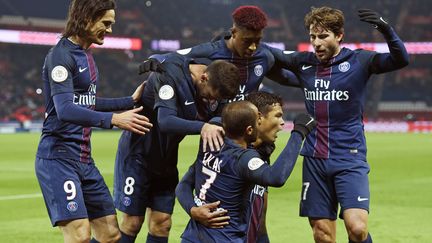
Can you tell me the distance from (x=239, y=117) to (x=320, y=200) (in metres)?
1.89

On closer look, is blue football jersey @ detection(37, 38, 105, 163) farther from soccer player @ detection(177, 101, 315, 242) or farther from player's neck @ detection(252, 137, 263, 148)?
player's neck @ detection(252, 137, 263, 148)

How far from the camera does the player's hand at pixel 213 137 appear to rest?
4781 mm

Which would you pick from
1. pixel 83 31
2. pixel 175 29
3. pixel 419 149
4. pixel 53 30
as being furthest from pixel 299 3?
pixel 83 31

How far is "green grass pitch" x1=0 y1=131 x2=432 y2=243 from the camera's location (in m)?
8.60

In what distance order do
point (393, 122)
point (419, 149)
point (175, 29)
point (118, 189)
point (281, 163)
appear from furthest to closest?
1. point (175, 29)
2. point (393, 122)
3. point (419, 149)
4. point (118, 189)
5. point (281, 163)

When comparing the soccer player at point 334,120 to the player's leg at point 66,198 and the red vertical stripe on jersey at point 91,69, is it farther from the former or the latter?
the player's leg at point 66,198

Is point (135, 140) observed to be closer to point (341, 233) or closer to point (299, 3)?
point (341, 233)

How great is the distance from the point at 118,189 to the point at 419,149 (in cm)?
1982

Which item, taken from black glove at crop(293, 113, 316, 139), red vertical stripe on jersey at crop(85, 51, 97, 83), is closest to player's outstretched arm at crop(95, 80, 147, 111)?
red vertical stripe on jersey at crop(85, 51, 97, 83)

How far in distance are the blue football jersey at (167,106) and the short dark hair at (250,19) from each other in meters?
0.50

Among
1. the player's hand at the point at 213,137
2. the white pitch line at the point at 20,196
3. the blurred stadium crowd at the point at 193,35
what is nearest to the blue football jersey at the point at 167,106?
the player's hand at the point at 213,137

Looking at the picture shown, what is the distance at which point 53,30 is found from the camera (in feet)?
152

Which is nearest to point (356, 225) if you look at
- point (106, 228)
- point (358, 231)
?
point (358, 231)

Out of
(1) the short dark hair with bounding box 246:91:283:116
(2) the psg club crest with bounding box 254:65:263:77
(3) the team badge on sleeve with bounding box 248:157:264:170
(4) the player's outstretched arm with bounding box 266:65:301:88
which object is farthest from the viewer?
(4) the player's outstretched arm with bounding box 266:65:301:88
